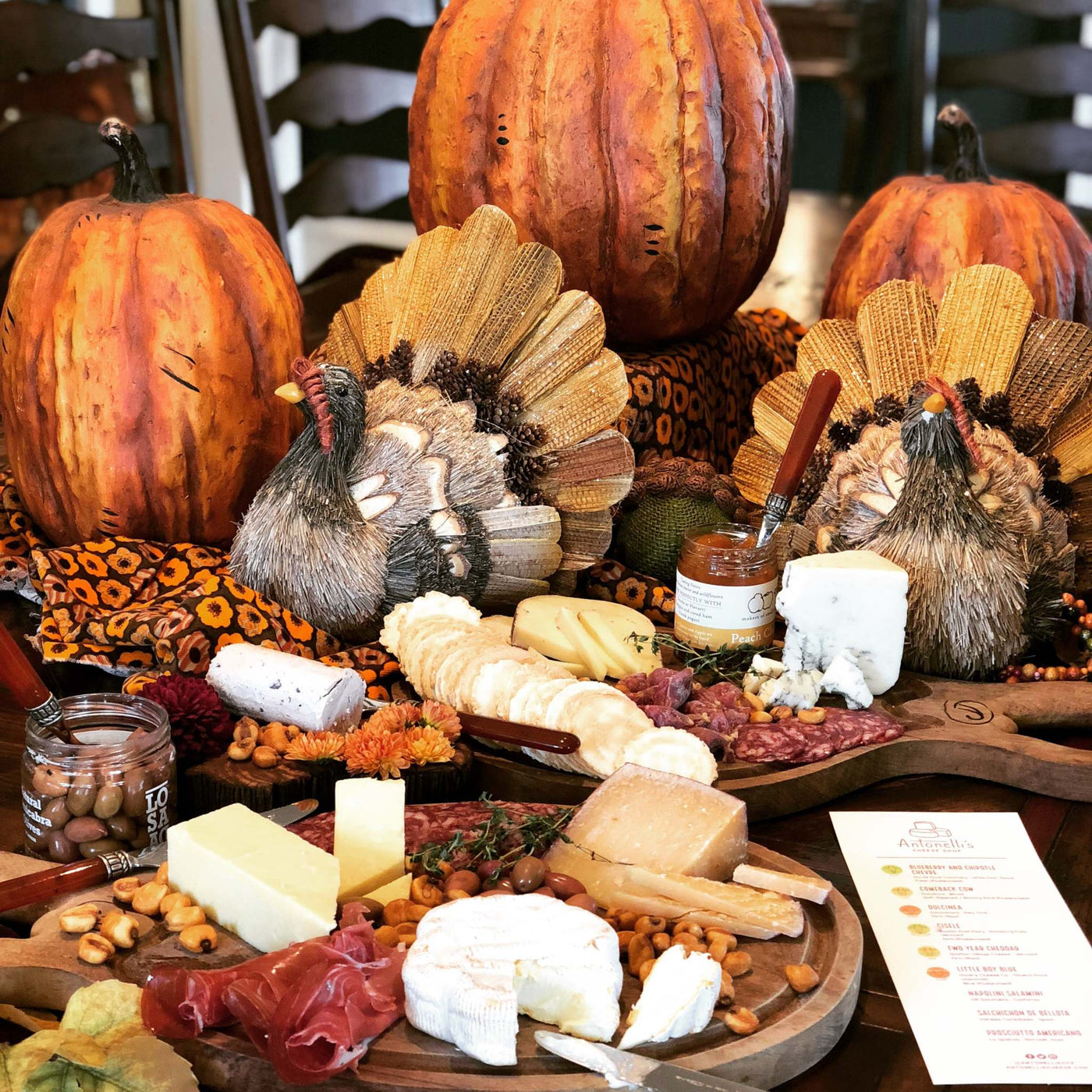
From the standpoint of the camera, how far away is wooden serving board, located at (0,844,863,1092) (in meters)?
0.81

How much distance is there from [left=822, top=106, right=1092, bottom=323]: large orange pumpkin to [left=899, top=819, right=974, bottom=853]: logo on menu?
709mm

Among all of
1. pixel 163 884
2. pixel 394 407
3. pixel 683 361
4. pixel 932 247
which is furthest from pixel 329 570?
pixel 932 247

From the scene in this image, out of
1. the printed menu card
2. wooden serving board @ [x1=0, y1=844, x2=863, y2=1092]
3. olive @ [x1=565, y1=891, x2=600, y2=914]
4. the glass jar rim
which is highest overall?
the glass jar rim

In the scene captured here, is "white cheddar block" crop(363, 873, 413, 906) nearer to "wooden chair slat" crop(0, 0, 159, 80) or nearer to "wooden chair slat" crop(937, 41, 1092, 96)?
"wooden chair slat" crop(0, 0, 159, 80)

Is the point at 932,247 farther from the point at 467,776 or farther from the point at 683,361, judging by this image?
the point at 467,776

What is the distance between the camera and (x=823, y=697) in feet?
4.31

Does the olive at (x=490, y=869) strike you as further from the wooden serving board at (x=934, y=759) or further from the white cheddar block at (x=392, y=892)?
the wooden serving board at (x=934, y=759)

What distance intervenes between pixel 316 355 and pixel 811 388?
0.56 metres

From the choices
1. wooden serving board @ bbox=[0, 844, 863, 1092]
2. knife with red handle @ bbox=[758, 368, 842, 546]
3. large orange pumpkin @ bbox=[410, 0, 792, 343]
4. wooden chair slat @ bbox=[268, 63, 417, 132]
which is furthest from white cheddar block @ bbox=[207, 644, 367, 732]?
wooden chair slat @ bbox=[268, 63, 417, 132]

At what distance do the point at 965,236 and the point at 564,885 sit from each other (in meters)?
1.02

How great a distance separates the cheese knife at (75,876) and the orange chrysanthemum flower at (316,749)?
0.33ft

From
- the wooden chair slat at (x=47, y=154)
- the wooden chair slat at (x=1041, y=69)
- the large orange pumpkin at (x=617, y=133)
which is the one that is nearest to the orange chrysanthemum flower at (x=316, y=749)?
the large orange pumpkin at (x=617, y=133)

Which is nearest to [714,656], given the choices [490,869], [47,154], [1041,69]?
[490,869]

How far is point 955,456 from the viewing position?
1.35m
